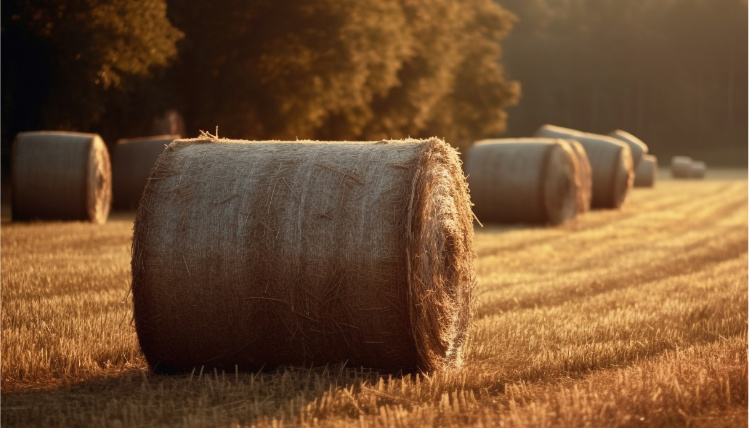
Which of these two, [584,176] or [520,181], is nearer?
[520,181]

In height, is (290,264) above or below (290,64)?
below

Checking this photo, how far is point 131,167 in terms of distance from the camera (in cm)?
2259

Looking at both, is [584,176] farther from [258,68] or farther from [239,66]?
[239,66]

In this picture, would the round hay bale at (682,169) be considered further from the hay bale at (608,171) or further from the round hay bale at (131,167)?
the round hay bale at (131,167)

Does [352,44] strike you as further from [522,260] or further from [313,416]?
[313,416]

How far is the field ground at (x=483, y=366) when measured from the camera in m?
6.13

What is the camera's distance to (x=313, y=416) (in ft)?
20.0

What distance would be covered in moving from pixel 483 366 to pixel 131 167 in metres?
16.2

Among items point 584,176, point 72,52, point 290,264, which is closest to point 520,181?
point 584,176

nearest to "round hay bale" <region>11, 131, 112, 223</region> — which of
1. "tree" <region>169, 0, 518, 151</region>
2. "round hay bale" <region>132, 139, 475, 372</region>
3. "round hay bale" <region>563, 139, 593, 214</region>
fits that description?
"tree" <region>169, 0, 518, 151</region>

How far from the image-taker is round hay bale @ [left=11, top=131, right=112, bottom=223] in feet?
60.6

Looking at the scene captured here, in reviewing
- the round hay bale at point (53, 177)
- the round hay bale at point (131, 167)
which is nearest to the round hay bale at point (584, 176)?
the round hay bale at point (131, 167)

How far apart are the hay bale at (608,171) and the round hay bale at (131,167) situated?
9838 mm

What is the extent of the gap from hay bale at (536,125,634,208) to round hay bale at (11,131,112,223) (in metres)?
11.9
